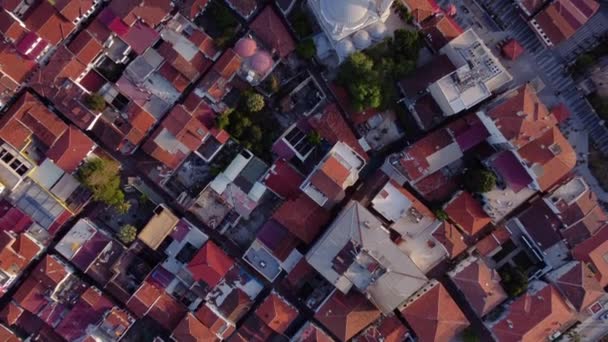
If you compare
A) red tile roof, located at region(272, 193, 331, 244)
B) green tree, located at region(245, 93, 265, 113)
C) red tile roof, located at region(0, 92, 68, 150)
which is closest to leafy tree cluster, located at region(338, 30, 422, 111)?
green tree, located at region(245, 93, 265, 113)

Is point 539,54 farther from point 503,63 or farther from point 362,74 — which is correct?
point 362,74

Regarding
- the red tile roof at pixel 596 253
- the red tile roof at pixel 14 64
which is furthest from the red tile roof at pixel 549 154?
the red tile roof at pixel 14 64

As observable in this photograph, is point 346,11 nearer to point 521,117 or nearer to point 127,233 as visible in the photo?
point 521,117

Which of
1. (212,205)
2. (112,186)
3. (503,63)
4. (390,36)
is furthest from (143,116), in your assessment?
(503,63)

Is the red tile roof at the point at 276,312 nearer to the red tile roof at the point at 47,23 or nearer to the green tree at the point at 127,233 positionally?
the green tree at the point at 127,233

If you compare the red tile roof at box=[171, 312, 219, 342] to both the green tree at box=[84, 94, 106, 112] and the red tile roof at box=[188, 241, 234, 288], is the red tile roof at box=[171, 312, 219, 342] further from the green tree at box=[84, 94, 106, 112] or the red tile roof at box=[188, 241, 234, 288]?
the green tree at box=[84, 94, 106, 112]

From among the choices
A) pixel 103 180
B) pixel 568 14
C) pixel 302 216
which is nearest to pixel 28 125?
pixel 103 180

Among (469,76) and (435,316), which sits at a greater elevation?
(469,76)
